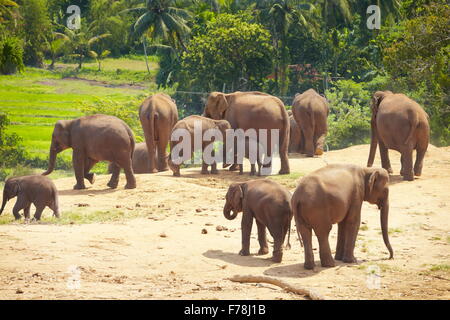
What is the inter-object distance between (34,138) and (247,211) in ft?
92.7

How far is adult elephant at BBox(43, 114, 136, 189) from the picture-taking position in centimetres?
1900

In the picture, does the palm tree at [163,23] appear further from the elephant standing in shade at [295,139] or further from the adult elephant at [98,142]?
the adult elephant at [98,142]

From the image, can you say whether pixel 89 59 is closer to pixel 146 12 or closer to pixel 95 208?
pixel 146 12

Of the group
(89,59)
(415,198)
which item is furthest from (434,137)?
(89,59)

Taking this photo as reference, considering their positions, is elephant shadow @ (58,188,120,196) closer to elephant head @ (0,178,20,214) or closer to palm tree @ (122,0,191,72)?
elephant head @ (0,178,20,214)

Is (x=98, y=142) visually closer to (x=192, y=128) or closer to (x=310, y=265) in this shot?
(x=192, y=128)

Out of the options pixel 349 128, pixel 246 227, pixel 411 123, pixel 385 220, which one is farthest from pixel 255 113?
pixel 349 128

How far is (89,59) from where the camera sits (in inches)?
2544

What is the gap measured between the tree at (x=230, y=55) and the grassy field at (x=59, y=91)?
386 cm

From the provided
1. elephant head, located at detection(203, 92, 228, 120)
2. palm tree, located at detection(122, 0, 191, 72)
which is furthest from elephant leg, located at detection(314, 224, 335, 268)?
palm tree, located at detection(122, 0, 191, 72)

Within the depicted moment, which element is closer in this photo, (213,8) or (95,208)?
(95,208)

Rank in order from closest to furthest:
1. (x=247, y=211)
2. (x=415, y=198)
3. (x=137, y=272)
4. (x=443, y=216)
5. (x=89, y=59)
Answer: (x=137, y=272) < (x=247, y=211) < (x=443, y=216) < (x=415, y=198) < (x=89, y=59)

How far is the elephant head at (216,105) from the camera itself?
2102 cm

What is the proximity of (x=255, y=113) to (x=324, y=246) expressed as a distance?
8.56 m
